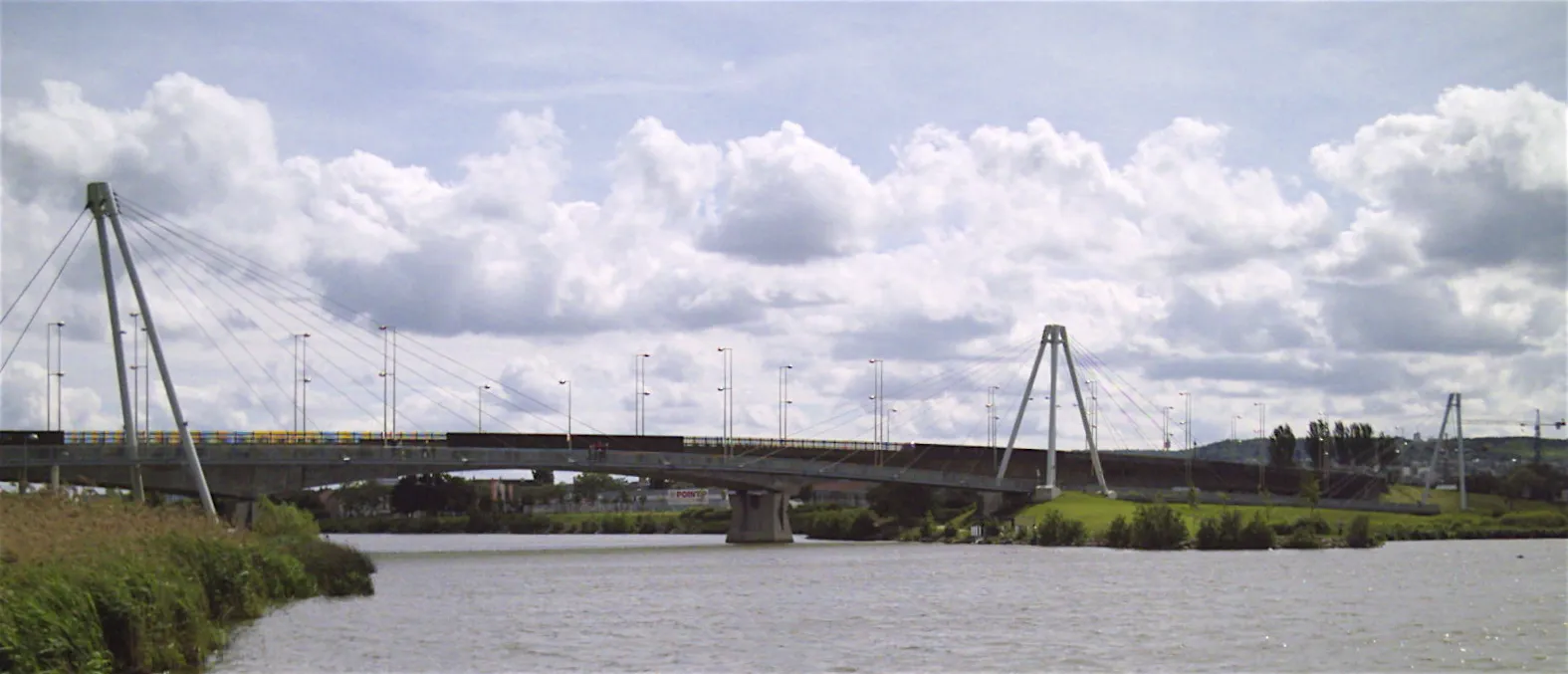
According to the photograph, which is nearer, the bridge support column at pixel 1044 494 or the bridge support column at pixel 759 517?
the bridge support column at pixel 759 517

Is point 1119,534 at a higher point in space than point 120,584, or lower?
lower

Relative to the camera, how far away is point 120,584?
123 ft

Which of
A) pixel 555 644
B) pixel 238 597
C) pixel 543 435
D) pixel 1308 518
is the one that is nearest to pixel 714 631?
pixel 555 644

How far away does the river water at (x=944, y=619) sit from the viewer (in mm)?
44344

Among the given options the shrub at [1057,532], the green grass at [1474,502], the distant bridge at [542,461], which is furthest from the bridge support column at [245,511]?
the green grass at [1474,502]

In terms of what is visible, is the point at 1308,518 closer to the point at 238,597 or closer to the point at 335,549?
the point at 335,549

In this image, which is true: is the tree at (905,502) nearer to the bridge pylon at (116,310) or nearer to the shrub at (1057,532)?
the shrub at (1057,532)

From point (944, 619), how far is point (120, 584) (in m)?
→ 28.6

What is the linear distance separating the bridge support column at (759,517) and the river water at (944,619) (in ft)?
165

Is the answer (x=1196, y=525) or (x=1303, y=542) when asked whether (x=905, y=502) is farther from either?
(x=1303, y=542)

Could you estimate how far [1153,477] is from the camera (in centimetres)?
19062

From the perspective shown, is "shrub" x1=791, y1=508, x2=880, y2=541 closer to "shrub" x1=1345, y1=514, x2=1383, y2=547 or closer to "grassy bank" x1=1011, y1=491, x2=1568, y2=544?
"grassy bank" x1=1011, y1=491, x2=1568, y2=544

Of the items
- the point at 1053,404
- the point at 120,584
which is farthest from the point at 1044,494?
the point at 120,584

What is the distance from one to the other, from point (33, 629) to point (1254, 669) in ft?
94.5
